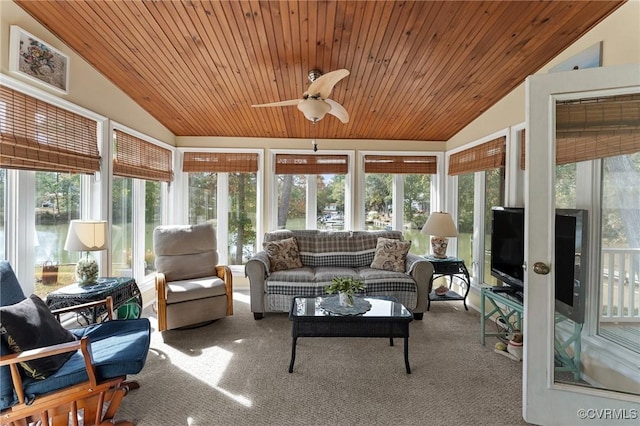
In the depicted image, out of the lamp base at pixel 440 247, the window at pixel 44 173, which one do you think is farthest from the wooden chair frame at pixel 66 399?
the lamp base at pixel 440 247

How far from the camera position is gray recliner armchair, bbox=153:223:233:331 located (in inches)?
122

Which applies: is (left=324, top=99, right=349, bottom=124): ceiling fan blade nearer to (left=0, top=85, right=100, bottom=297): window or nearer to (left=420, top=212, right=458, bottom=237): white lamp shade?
(left=420, top=212, right=458, bottom=237): white lamp shade

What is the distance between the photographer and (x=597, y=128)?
1.91m

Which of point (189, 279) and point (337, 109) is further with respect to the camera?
point (189, 279)

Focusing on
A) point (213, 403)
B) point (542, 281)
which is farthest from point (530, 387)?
point (213, 403)

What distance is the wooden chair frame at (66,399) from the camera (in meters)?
1.55

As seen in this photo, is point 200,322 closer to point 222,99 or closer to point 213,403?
point 213,403

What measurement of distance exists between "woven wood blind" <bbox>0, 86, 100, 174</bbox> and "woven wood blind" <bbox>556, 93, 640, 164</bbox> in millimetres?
3523

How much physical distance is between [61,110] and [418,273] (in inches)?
147

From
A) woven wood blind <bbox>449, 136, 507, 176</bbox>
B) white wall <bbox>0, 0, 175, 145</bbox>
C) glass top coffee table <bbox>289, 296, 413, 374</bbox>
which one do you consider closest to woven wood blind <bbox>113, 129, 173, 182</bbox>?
white wall <bbox>0, 0, 175, 145</bbox>

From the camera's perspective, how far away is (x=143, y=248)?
4.08 m

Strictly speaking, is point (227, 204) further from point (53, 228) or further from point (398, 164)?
point (398, 164)

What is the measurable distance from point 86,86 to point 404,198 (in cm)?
417

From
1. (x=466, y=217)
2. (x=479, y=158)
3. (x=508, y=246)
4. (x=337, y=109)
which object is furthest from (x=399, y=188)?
(x=337, y=109)
